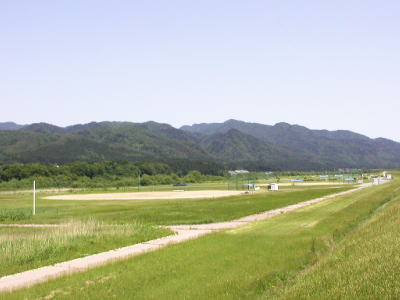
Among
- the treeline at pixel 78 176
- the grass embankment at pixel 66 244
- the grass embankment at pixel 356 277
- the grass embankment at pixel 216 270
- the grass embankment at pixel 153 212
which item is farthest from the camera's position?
the treeline at pixel 78 176

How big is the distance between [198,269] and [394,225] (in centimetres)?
633

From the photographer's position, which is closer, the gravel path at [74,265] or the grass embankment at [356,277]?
the grass embankment at [356,277]

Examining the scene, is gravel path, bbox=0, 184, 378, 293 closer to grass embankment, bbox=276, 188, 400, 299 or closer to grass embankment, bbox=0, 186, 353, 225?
grass embankment, bbox=276, 188, 400, 299

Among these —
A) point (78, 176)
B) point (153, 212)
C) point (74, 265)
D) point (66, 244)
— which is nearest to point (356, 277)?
point (74, 265)

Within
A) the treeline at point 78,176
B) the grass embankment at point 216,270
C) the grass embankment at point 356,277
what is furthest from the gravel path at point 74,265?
the treeline at point 78,176

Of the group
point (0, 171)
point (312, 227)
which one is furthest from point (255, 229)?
point (0, 171)

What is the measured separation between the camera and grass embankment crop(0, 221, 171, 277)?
55.3 ft

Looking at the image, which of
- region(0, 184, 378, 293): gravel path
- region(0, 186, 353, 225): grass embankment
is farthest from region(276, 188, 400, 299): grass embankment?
region(0, 186, 353, 225): grass embankment

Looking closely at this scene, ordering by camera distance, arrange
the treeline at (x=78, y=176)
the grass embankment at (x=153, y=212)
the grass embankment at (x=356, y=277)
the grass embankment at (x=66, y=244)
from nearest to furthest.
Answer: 1. the grass embankment at (x=356, y=277)
2. the grass embankment at (x=66, y=244)
3. the grass embankment at (x=153, y=212)
4. the treeline at (x=78, y=176)

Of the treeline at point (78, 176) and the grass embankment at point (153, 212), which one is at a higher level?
the treeline at point (78, 176)

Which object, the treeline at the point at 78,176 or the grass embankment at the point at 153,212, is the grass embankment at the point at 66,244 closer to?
Result: the grass embankment at the point at 153,212

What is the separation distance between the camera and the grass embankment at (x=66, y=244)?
16844 millimetres

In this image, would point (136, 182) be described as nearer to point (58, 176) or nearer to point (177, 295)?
point (58, 176)

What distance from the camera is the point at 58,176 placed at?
490 ft
